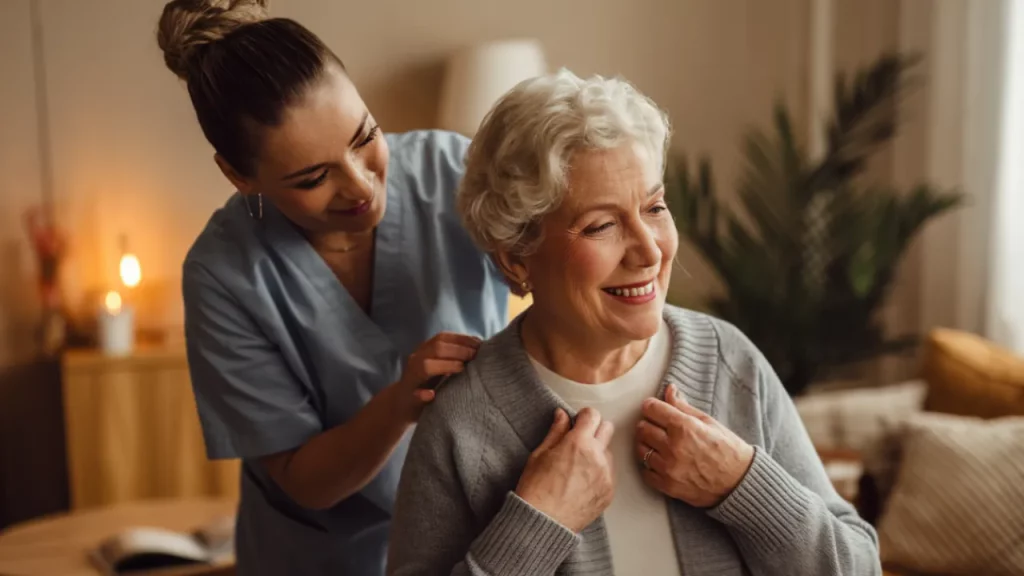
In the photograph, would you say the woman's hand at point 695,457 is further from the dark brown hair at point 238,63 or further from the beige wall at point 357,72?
the beige wall at point 357,72

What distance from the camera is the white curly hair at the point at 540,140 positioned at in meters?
1.21

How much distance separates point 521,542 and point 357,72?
94cm

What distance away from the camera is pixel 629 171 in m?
1.23

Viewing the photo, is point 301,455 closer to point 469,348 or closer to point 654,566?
point 469,348

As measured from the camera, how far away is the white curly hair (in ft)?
3.98

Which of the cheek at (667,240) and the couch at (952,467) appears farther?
the couch at (952,467)

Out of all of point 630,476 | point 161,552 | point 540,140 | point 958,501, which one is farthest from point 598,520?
point 161,552

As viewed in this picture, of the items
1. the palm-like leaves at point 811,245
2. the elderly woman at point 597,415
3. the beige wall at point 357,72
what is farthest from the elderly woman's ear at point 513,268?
the palm-like leaves at point 811,245

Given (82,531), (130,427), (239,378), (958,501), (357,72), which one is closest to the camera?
(239,378)

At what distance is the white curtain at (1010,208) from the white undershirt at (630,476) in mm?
2279

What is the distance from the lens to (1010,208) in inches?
128

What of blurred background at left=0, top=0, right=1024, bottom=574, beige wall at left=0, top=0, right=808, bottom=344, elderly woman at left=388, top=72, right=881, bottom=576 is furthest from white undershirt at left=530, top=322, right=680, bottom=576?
blurred background at left=0, top=0, right=1024, bottom=574

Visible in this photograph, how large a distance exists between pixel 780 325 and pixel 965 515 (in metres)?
1.12

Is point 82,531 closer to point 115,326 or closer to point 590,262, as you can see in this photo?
point 115,326
